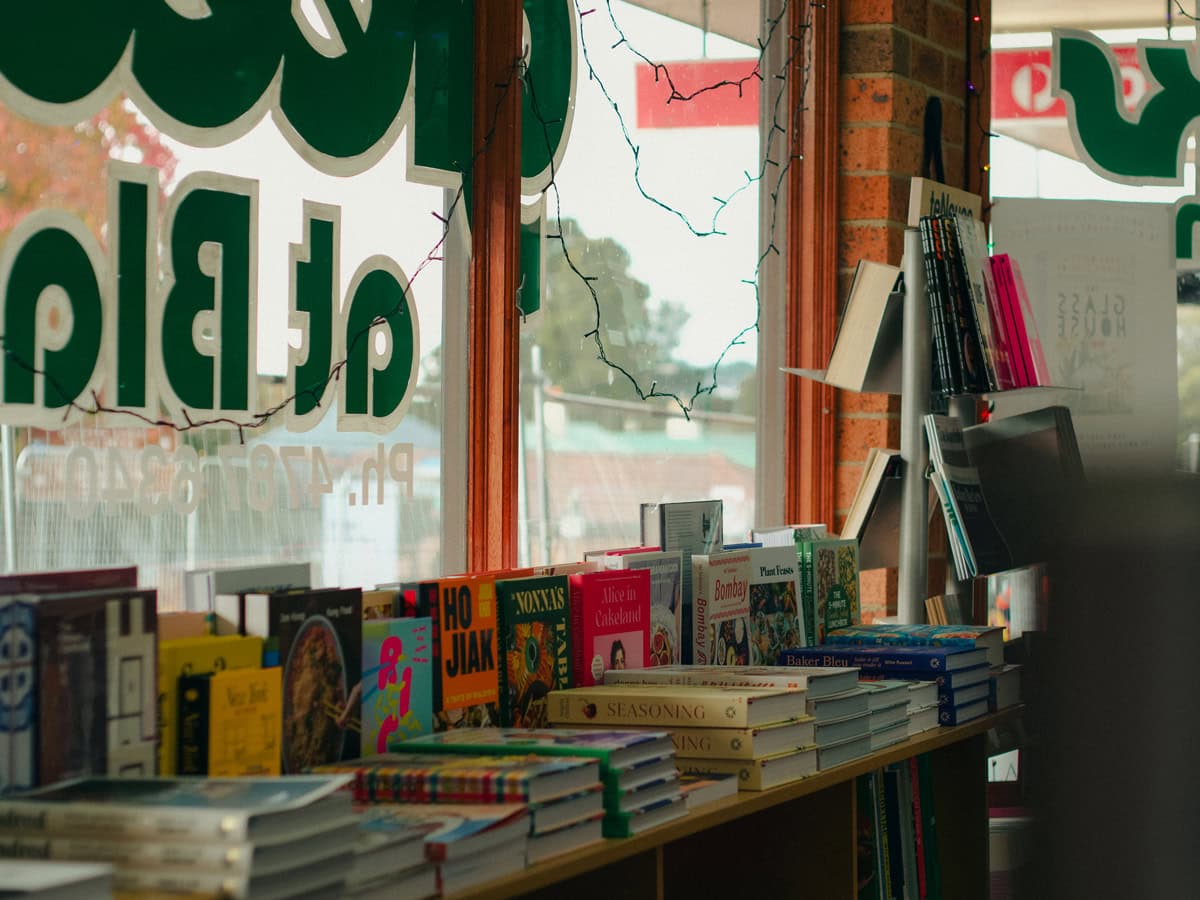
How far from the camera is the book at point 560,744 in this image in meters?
1.64

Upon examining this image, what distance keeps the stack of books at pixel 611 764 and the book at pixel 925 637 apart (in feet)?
2.79

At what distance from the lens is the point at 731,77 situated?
3.10 metres

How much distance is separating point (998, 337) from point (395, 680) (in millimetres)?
1592

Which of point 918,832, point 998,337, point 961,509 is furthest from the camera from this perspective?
point 998,337

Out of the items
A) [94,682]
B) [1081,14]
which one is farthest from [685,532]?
[1081,14]

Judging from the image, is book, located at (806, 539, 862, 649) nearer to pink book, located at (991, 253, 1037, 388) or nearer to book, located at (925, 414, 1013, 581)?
book, located at (925, 414, 1013, 581)

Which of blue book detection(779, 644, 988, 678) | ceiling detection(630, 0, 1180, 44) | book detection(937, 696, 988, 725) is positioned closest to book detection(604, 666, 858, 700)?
blue book detection(779, 644, 988, 678)

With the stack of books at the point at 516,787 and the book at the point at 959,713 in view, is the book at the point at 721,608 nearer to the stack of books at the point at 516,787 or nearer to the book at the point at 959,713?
the book at the point at 959,713

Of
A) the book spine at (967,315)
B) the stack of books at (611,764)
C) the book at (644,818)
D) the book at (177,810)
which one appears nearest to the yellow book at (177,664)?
the book at (177,810)

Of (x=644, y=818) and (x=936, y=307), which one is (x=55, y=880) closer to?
(x=644, y=818)

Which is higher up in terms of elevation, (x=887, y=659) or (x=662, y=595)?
(x=662, y=595)

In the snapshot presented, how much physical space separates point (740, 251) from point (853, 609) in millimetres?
848

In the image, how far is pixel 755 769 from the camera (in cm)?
187

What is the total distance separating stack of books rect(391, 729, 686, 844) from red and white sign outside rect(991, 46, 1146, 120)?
2.60 m
